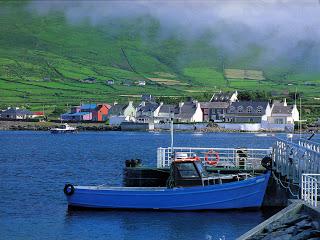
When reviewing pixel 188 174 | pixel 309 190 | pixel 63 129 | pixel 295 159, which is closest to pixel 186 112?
Answer: pixel 63 129

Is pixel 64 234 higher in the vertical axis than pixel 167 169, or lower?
lower

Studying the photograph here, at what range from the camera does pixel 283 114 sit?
186 meters

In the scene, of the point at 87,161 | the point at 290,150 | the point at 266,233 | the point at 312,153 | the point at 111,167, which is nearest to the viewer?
the point at 266,233

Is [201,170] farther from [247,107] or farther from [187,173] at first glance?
[247,107]

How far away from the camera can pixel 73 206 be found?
42.0 meters

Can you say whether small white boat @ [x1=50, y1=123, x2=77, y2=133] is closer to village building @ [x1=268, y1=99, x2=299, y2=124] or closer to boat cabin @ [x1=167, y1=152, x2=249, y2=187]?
village building @ [x1=268, y1=99, x2=299, y2=124]

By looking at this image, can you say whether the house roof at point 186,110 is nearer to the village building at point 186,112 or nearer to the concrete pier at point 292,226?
the village building at point 186,112

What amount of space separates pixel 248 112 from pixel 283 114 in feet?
31.0

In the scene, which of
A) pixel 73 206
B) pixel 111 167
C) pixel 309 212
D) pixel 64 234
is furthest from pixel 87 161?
pixel 309 212

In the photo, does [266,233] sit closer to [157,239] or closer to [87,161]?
[157,239]

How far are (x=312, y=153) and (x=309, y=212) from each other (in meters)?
9.70

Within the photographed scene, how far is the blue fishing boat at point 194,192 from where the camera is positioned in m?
39.0

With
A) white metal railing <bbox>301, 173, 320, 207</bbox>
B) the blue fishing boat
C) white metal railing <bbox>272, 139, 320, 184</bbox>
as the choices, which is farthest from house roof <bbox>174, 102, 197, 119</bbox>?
white metal railing <bbox>301, 173, 320, 207</bbox>

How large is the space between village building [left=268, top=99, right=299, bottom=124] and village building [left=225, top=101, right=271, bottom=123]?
126 cm
